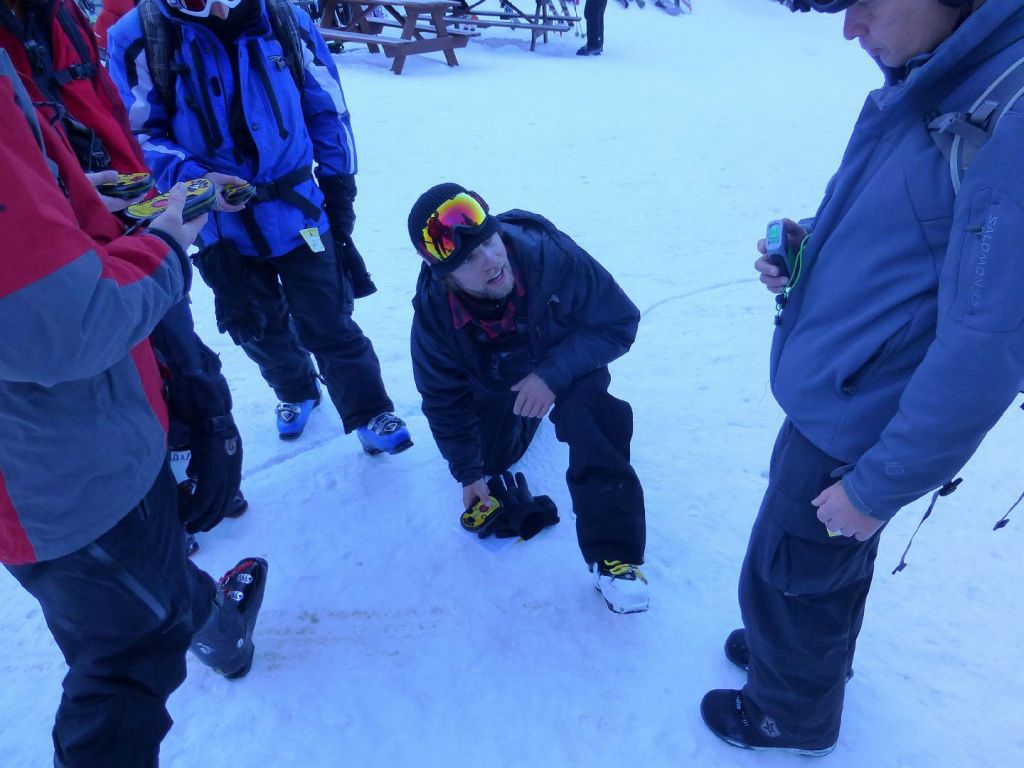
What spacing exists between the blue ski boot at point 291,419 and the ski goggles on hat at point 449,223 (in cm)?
148

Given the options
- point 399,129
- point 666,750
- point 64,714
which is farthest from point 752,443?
point 399,129

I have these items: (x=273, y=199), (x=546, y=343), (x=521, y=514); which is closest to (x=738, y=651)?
(x=521, y=514)

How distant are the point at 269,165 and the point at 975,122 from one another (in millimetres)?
2180

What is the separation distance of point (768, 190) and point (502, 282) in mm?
4291

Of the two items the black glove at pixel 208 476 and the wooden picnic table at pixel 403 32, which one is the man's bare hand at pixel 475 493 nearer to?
the black glove at pixel 208 476

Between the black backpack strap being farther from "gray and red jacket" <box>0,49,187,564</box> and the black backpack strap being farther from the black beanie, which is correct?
"gray and red jacket" <box>0,49,187,564</box>

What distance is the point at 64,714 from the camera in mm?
1358

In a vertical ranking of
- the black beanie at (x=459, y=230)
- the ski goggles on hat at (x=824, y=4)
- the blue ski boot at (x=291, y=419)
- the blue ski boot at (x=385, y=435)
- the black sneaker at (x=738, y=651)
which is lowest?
the blue ski boot at (x=291, y=419)

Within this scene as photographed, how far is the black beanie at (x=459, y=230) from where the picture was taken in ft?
6.20

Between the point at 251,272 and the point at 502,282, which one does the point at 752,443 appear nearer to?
the point at 502,282

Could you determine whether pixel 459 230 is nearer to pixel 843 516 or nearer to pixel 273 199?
pixel 273 199

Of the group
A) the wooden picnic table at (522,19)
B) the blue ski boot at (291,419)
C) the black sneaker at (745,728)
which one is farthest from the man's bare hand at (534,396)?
the wooden picnic table at (522,19)

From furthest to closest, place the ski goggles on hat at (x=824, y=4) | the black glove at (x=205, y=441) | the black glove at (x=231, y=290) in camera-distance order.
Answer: the black glove at (x=231, y=290) < the black glove at (x=205, y=441) < the ski goggles on hat at (x=824, y=4)

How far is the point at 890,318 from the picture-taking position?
1.13 metres
